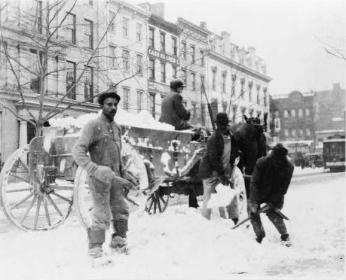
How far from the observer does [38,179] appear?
646 cm

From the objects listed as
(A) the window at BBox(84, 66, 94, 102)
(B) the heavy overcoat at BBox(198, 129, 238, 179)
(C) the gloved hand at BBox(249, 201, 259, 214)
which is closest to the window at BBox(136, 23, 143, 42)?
(A) the window at BBox(84, 66, 94, 102)

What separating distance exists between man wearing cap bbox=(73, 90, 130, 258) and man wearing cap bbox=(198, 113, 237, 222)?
1974mm

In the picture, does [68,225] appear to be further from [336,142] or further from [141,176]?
[336,142]

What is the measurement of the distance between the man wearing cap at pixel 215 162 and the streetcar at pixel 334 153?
94.1 ft

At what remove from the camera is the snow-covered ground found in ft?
14.4

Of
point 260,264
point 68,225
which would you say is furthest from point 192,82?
point 260,264

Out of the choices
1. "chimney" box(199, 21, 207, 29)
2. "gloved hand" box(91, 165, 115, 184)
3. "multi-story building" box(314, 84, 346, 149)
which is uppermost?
"chimney" box(199, 21, 207, 29)

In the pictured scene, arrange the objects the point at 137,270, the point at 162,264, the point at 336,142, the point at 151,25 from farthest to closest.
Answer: the point at 336,142 → the point at 151,25 → the point at 162,264 → the point at 137,270

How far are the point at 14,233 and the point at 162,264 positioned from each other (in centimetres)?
294

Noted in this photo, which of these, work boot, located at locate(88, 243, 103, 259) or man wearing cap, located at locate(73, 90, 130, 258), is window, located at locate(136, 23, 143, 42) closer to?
man wearing cap, located at locate(73, 90, 130, 258)

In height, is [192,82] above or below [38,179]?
above

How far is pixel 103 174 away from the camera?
176 inches

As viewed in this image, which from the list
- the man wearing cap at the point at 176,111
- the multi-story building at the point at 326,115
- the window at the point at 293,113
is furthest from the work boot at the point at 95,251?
the window at the point at 293,113

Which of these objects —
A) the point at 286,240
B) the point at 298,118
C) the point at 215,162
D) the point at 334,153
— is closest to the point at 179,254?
the point at 286,240
